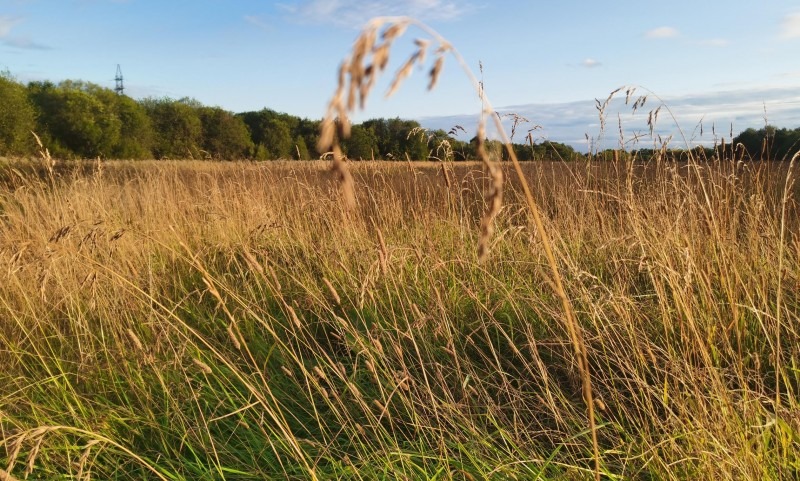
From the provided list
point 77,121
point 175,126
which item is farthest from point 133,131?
point 77,121

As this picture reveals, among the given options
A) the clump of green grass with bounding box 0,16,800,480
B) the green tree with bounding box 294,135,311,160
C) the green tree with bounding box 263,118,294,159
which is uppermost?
the green tree with bounding box 263,118,294,159

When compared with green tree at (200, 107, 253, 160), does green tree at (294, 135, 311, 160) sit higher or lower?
lower

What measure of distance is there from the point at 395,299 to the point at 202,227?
9.05 feet

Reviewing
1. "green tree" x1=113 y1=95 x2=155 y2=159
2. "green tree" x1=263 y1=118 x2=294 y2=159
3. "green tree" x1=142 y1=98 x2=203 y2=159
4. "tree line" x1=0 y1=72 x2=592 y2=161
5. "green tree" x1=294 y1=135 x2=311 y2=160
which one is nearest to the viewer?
"green tree" x1=294 y1=135 x2=311 y2=160

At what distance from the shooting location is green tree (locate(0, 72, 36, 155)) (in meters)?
31.5

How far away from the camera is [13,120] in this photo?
106ft

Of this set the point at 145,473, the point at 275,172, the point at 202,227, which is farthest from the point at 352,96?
the point at 275,172

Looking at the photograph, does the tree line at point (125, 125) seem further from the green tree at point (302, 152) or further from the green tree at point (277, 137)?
the green tree at point (302, 152)

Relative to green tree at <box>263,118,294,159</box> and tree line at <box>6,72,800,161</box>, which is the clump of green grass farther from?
green tree at <box>263,118,294,159</box>

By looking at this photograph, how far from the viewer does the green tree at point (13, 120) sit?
103ft

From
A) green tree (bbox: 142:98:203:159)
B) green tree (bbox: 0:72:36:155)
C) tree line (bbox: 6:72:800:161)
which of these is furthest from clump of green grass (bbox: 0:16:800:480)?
green tree (bbox: 142:98:203:159)

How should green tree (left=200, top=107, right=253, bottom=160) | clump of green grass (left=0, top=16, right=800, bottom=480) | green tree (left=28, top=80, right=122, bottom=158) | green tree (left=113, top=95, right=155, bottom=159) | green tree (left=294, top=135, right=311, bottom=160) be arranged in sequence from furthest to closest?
1. green tree (left=200, top=107, right=253, bottom=160)
2. green tree (left=113, top=95, right=155, bottom=159)
3. green tree (left=28, top=80, right=122, bottom=158)
4. green tree (left=294, top=135, right=311, bottom=160)
5. clump of green grass (left=0, top=16, right=800, bottom=480)

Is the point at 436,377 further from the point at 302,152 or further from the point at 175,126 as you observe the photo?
the point at 175,126

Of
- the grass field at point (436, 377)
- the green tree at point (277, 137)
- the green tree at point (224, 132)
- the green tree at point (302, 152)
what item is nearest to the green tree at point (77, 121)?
the green tree at point (224, 132)
